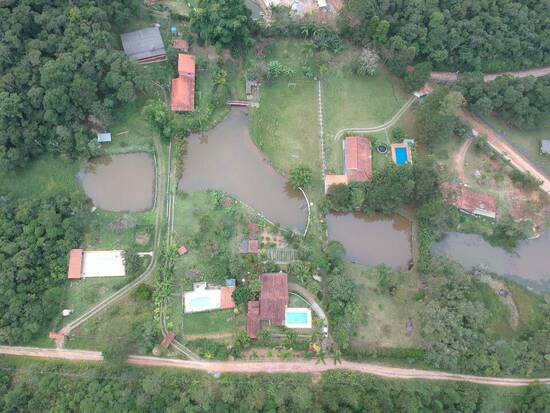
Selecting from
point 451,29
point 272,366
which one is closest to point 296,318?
point 272,366

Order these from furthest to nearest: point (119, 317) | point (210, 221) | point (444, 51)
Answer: point (444, 51), point (210, 221), point (119, 317)

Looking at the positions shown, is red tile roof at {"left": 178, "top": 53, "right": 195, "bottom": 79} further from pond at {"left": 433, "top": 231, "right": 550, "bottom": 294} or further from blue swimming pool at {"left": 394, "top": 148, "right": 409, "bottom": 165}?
pond at {"left": 433, "top": 231, "right": 550, "bottom": 294}

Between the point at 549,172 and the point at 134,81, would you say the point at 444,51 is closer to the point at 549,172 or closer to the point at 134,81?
the point at 549,172

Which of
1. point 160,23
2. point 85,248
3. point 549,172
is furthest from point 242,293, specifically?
point 549,172

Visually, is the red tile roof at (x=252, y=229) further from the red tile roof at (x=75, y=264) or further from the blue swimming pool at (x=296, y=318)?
the red tile roof at (x=75, y=264)

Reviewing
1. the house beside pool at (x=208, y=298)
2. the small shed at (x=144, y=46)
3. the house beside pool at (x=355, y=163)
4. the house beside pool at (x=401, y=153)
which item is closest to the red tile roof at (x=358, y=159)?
the house beside pool at (x=355, y=163)

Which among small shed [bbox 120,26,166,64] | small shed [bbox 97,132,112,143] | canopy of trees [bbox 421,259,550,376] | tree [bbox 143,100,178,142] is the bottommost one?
canopy of trees [bbox 421,259,550,376]

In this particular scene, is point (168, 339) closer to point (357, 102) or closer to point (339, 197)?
point (339, 197)

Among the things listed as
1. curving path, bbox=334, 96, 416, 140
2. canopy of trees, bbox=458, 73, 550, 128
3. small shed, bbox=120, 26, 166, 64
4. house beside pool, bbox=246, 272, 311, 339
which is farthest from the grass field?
small shed, bbox=120, 26, 166, 64

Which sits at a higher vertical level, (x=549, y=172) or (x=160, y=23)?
(x=160, y=23)
